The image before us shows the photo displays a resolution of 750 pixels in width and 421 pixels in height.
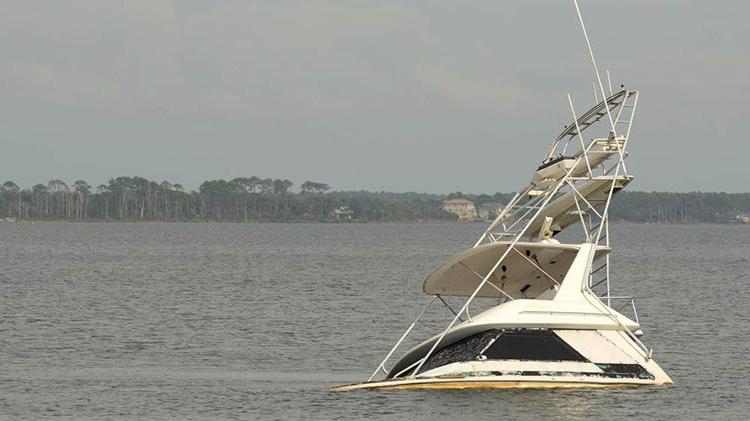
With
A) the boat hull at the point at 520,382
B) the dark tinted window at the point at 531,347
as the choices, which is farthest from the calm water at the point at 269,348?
the dark tinted window at the point at 531,347

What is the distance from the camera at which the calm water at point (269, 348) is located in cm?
3312

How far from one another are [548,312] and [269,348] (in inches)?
696

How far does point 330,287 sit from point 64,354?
43429mm

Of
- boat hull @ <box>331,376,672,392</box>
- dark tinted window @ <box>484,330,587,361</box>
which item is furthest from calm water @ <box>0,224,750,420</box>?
dark tinted window @ <box>484,330,587,361</box>

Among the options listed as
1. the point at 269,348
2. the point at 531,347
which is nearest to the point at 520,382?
the point at 531,347

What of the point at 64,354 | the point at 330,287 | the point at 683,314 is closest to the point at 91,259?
the point at 330,287

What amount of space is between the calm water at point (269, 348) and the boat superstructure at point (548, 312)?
0.57 m

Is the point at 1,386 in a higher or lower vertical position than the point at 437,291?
lower

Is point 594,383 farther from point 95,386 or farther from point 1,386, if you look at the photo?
point 1,386

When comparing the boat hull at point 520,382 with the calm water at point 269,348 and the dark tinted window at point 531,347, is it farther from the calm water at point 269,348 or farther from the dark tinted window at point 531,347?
the dark tinted window at point 531,347

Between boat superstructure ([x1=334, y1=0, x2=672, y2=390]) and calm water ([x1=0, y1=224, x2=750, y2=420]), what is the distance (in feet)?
1.87

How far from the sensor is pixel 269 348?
4872cm

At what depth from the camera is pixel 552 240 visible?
115 feet

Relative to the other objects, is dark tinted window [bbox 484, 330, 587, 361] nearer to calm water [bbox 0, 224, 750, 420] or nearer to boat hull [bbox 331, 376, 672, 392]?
boat hull [bbox 331, 376, 672, 392]
